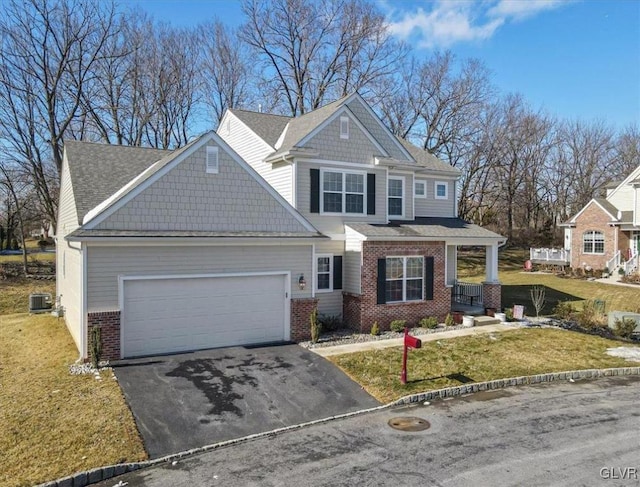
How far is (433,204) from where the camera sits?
21.5m

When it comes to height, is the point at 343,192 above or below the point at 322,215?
above

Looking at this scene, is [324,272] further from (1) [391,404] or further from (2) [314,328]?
(1) [391,404]

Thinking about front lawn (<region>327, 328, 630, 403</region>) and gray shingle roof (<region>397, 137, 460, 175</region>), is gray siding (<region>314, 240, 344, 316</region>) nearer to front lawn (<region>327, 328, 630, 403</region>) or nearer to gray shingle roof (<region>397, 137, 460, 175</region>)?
front lawn (<region>327, 328, 630, 403</region>)

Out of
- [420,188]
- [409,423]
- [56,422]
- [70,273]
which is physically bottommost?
[409,423]

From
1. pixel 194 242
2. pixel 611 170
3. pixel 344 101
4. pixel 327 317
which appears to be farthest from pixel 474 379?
pixel 611 170

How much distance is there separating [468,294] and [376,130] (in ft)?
28.7

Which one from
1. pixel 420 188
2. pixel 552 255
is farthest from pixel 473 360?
pixel 552 255

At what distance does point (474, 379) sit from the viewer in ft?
37.9

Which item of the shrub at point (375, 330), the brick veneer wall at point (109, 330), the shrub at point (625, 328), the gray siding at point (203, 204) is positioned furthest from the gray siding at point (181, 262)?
the shrub at point (625, 328)

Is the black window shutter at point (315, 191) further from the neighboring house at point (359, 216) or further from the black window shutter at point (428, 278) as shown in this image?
the black window shutter at point (428, 278)

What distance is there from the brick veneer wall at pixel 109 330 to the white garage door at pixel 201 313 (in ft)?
0.74

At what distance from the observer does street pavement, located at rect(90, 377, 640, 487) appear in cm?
687

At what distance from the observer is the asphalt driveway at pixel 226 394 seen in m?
8.52

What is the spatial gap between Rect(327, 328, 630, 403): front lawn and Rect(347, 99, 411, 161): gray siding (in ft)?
26.6
